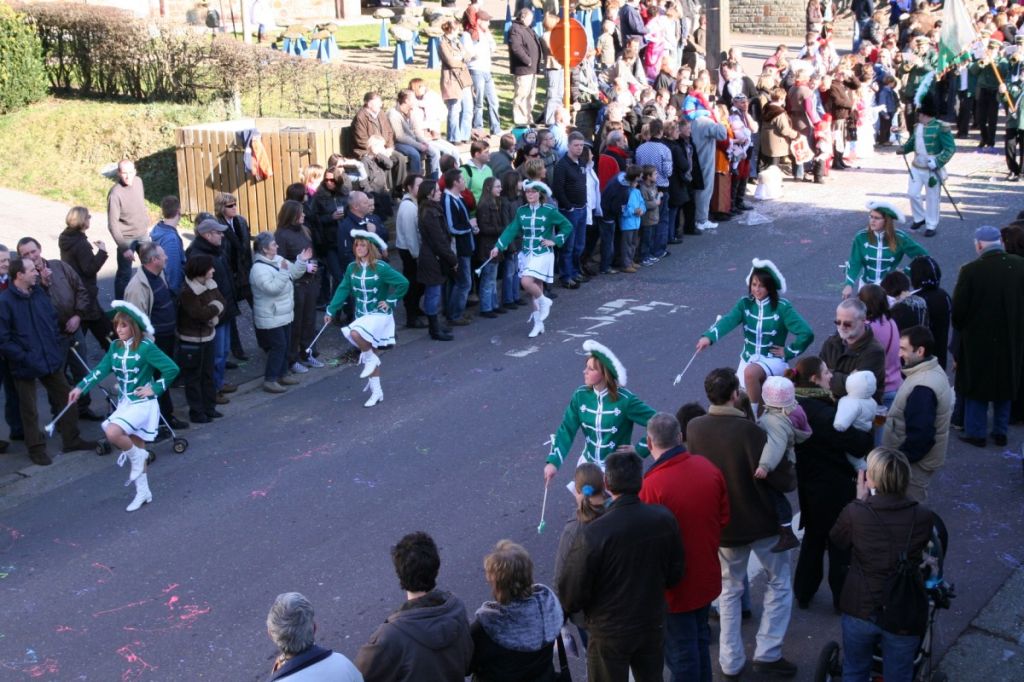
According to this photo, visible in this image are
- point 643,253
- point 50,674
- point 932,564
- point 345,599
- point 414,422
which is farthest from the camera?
point 643,253

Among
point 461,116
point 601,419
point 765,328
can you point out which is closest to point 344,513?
point 601,419

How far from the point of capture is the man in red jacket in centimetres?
639

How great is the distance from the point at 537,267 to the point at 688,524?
741cm

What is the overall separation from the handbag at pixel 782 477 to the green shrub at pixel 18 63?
17184 millimetres

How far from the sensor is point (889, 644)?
20.5 ft

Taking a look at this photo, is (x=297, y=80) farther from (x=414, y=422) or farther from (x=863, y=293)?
(x=863, y=293)

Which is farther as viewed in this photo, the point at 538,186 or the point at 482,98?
the point at 482,98

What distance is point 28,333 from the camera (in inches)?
405

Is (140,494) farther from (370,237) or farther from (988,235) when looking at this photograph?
(988,235)

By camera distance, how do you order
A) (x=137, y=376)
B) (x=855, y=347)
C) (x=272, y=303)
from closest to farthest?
1. (x=855, y=347)
2. (x=137, y=376)
3. (x=272, y=303)

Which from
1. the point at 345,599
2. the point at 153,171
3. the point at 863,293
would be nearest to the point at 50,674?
the point at 345,599

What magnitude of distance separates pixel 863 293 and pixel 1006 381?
1.92 meters

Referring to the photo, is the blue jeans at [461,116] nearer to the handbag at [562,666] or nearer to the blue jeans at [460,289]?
the blue jeans at [460,289]

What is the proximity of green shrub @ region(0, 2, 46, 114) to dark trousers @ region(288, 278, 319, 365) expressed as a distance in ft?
34.1
